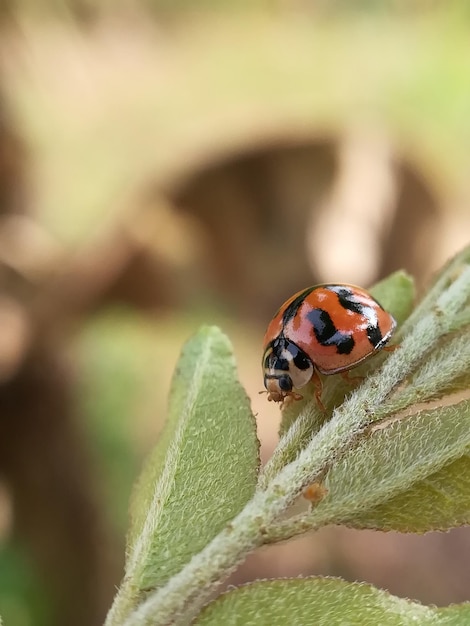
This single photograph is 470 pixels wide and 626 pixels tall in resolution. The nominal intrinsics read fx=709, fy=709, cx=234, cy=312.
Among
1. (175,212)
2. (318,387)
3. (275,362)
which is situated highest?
(318,387)

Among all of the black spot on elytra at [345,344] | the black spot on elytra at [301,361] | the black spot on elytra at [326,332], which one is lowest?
the black spot on elytra at [301,361]

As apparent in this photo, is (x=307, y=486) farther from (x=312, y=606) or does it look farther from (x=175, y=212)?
(x=175, y=212)

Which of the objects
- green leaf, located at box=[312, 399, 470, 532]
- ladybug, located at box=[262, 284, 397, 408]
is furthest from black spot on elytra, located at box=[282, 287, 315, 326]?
green leaf, located at box=[312, 399, 470, 532]

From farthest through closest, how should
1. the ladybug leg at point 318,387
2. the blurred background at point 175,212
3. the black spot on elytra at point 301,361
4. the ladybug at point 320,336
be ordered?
the blurred background at point 175,212
the black spot on elytra at point 301,361
the ladybug at point 320,336
the ladybug leg at point 318,387

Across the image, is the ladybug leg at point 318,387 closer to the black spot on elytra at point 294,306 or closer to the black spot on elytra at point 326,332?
the black spot on elytra at point 326,332

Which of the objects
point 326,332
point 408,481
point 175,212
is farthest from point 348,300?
point 175,212

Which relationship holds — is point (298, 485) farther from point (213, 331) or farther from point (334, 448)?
point (213, 331)

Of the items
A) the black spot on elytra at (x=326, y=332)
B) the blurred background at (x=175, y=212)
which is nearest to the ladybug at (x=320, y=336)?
the black spot on elytra at (x=326, y=332)
